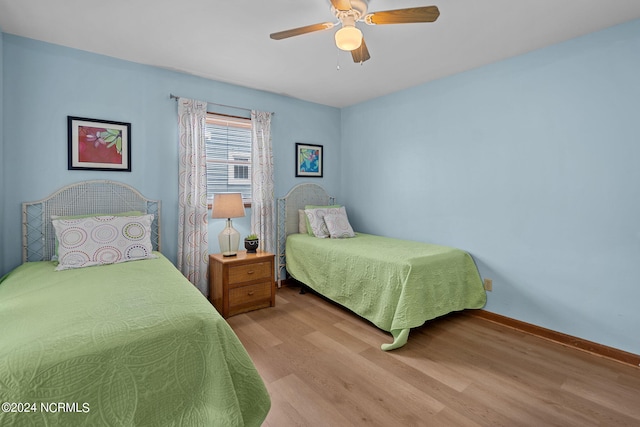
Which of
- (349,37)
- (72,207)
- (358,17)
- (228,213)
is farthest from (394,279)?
(72,207)

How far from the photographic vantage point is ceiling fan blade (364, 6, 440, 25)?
1718 mm

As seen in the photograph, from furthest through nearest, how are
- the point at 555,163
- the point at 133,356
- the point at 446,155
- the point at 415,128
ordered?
the point at 415,128, the point at 446,155, the point at 555,163, the point at 133,356

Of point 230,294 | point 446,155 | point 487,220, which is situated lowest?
point 230,294

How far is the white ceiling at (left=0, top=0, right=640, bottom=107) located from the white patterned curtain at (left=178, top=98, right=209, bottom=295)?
1.45 ft

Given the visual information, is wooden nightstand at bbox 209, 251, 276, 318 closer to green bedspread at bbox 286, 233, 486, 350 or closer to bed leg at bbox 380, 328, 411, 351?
green bedspread at bbox 286, 233, 486, 350

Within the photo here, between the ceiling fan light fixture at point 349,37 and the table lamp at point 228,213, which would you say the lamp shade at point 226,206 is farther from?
the ceiling fan light fixture at point 349,37

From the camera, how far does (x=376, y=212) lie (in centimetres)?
412

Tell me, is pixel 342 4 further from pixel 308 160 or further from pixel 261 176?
pixel 308 160

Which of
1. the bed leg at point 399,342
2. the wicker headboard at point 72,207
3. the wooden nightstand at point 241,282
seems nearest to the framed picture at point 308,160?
the wooden nightstand at point 241,282

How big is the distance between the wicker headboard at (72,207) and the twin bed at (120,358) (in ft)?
2.18

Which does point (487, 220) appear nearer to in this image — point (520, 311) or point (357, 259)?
point (520, 311)

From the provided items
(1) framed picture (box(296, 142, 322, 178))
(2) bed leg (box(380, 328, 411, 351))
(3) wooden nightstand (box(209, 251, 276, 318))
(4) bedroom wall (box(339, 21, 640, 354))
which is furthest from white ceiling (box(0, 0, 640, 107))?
(2) bed leg (box(380, 328, 411, 351))

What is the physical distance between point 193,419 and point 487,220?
113 inches

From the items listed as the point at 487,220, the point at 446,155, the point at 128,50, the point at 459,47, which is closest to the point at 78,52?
the point at 128,50
